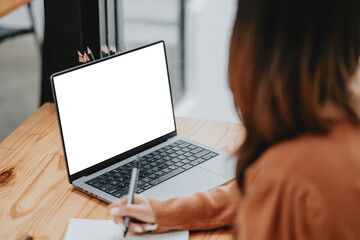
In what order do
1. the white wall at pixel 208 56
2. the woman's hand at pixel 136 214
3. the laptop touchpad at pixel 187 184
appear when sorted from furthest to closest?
the white wall at pixel 208 56 < the laptop touchpad at pixel 187 184 < the woman's hand at pixel 136 214

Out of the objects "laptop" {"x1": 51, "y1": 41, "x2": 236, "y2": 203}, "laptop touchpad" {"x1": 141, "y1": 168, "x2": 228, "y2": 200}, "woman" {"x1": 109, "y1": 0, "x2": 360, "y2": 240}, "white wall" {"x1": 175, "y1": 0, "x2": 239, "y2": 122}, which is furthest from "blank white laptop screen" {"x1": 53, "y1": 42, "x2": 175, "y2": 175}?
"white wall" {"x1": 175, "y1": 0, "x2": 239, "y2": 122}

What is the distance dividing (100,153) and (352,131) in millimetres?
653

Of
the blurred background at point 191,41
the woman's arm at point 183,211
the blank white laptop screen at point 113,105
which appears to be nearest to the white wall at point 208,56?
the blurred background at point 191,41

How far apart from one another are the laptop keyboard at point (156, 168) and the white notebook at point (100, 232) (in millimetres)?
85

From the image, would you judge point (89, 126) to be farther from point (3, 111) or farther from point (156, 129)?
point (3, 111)

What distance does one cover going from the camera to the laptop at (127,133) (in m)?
1.08

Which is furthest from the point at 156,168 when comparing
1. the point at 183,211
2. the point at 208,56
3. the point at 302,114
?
the point at 208,56

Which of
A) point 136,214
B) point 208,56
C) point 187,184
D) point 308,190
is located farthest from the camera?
point 208,56

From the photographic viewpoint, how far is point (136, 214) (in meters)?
0.94

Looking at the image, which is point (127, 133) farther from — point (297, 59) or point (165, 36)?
point (165, 36)

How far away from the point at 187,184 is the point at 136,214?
19 centimetres

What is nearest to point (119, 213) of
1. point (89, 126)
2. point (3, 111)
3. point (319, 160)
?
point (89, 126)

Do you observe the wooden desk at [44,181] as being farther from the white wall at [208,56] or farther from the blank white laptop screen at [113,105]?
the white wall at [208,56]

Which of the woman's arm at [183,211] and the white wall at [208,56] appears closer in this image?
the woman's arm at [183,211]
